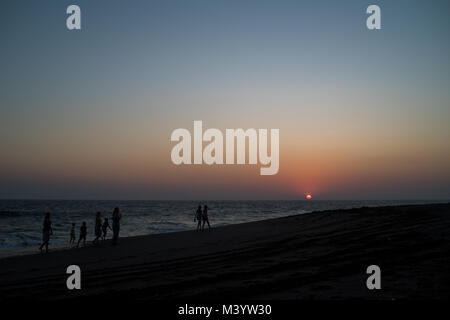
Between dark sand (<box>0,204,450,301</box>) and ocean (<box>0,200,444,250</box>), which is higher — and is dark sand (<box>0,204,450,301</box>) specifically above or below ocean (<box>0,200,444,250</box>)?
above

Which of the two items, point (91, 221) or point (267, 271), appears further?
point (91, 221)

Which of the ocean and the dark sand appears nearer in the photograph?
the dark sand

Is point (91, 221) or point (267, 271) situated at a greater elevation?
point (267, 271)

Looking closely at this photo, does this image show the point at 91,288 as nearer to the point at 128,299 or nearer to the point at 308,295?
the point at 128,299

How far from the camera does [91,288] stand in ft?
27.6

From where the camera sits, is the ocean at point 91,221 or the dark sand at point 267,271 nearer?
the dark sand at point 267,271

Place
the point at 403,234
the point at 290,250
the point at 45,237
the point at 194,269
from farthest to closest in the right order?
the point at 45,237 < the point at 403,234 < the point at 290,250 < the point at 194,269

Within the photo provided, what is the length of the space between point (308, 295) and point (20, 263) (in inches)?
469

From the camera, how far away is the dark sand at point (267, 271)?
720 centimetres

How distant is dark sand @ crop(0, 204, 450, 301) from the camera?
7.20 meters

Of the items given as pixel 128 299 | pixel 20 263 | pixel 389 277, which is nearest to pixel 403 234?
pixel 389 277

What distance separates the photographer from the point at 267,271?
914 cm

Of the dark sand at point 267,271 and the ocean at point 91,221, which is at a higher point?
the dark sand at point 267,271
